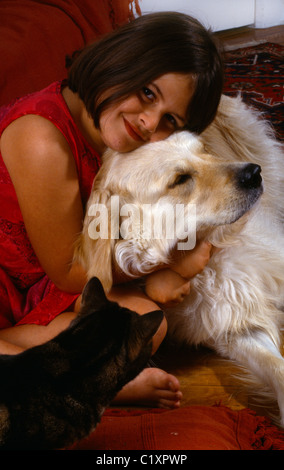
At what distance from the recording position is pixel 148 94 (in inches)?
52.9

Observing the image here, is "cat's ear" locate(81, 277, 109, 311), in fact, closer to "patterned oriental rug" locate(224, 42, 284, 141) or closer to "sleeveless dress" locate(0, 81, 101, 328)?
"sleeveless dress" locate(0, 81, 101, 328)

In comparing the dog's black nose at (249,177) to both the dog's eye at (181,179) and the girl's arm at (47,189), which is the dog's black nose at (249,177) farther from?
the girl's arm at (47,189)

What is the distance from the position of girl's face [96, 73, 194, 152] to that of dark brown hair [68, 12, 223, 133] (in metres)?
0.02

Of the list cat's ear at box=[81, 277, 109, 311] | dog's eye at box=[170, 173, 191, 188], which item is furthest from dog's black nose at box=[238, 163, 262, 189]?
cat's ear at box=[81, 277, 109, 311]

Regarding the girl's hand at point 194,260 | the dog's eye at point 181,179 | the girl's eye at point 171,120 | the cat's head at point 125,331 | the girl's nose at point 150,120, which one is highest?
the girl's nose at point 150,120

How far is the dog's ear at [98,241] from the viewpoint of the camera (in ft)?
4.25

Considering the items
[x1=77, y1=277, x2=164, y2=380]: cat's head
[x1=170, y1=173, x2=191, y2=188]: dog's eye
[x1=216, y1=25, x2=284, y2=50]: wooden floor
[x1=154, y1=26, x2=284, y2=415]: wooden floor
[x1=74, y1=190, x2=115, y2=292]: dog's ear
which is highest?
[x1=170, y1=173, x2=191, y2=188]: dog's eye

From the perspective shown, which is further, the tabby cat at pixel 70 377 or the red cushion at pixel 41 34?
the red cushion at pixel 41 34

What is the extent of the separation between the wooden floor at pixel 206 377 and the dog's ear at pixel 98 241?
0.37 metres

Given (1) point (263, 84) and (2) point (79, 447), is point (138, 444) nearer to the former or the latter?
(2) point (79, 447)

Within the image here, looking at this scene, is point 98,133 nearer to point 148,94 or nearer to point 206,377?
point 148,94

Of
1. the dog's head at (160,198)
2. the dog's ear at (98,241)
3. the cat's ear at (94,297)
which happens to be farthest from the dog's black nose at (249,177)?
the cat's ear at (94,297)

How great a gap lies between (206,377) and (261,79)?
2.41 m

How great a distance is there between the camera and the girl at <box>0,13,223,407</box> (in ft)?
4.32
